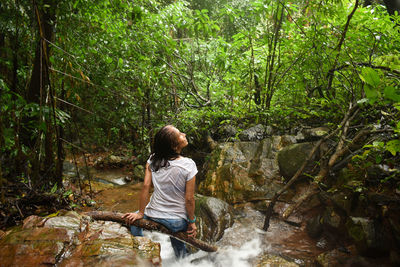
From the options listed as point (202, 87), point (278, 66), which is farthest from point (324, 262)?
point (202, 87)

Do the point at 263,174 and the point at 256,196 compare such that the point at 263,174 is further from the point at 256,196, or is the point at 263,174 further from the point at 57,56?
the point at 57,56

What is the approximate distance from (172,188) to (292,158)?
3.66 metres

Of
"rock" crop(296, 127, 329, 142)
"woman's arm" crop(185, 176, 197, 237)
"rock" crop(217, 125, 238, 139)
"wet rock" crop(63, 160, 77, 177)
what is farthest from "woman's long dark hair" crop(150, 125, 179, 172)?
"wet rock" crop(63, 160, 77, 177)

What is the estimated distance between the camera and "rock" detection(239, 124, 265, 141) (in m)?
7.11

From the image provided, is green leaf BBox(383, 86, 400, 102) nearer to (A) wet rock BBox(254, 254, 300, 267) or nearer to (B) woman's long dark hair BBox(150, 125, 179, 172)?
(B) woman's long dark hair BBox(150, 125, 179, 172)

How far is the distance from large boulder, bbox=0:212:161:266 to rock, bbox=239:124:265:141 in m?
5.26

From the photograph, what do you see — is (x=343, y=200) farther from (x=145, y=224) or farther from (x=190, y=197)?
(x=145, y=224)

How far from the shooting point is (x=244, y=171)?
19.9 feet

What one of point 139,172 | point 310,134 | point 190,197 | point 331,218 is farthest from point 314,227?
point 139,172

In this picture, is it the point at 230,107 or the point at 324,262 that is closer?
the point at 324,262

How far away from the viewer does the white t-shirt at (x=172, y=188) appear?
2.71 meters

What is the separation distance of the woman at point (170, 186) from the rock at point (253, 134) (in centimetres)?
466

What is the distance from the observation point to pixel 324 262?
3.30 m

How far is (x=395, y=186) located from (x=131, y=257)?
142 inches
